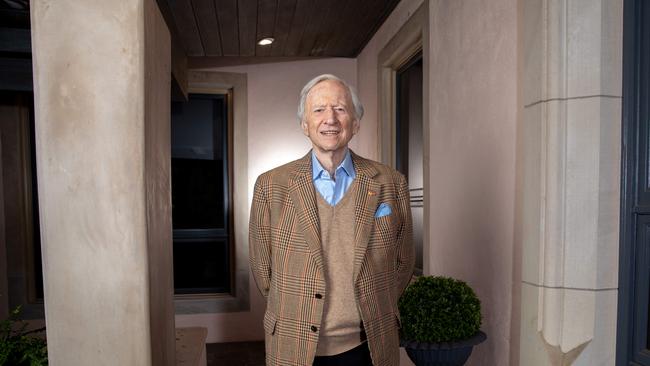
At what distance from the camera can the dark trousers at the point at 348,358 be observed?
167cm

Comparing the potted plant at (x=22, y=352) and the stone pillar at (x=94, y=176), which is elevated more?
the stone pillar at (x=94, y=176)

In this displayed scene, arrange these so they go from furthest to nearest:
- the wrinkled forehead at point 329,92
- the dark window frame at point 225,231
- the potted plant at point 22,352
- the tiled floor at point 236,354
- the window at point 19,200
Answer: the dark window frame at point 225,231
the window at point 19,200
the tiled floor at point 236,354
the potted plant at point 22,352
the wrinkled forehead at point 329,92

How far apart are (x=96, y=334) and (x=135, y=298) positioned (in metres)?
0.16

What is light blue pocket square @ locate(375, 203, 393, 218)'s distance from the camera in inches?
67.7

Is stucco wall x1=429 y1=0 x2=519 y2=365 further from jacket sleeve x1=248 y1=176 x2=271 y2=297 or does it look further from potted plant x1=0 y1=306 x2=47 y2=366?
potted plant x1=0 y1=306 x2=47 y2=366

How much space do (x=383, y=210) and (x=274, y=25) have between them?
2805 mm

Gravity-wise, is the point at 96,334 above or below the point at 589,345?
above

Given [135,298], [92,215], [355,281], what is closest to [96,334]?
[135,298]

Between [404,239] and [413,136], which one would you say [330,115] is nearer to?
[404,239]

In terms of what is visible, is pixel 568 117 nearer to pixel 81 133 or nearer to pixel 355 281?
pixel 355 281

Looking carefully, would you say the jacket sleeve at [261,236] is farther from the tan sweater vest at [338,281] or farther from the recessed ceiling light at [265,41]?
the recessed ceiling light at [265,41]

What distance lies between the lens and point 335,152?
→ 1726mm

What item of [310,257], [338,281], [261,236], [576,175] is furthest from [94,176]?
[576,175]

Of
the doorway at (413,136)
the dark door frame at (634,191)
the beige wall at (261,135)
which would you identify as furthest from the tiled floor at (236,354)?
the dark door frame at (634,191)
